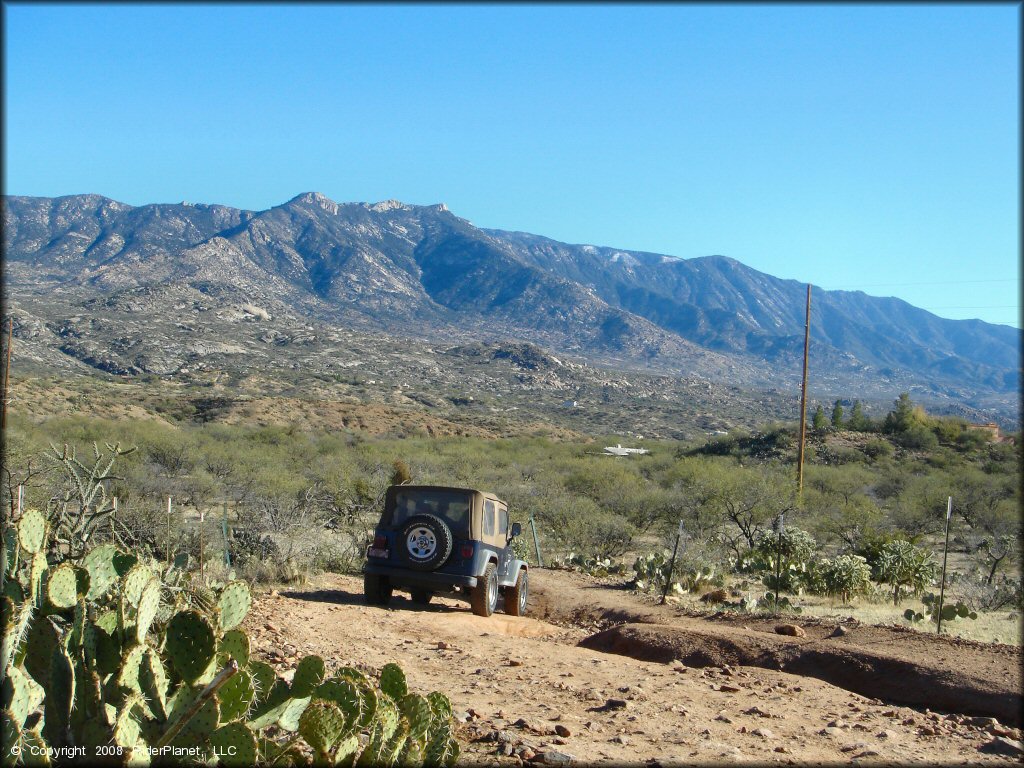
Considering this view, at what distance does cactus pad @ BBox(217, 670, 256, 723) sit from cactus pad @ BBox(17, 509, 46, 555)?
2.22 meters

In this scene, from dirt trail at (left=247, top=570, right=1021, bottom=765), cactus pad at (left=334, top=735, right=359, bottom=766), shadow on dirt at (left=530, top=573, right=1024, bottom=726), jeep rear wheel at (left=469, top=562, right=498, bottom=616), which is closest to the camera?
cactus pad at (left=334, top=735, right=359, bottom=766)

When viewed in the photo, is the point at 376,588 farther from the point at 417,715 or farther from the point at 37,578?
the point at 417,715

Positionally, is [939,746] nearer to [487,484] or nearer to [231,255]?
[487,484]

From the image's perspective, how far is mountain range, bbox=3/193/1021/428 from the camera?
8850cm

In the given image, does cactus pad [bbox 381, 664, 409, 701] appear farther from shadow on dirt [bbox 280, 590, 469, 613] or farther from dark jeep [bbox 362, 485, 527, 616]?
shadow on dirt [bbox 280, 590, 469, 613]

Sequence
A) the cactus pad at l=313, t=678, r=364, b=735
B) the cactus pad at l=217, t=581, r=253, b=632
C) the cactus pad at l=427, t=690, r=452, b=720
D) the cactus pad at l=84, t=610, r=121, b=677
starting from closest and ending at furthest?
1. the cactus pad at l=313, t=678, r=364, b=735
2. the cactus pad at l=84, t=610, r=121, b=677
3. the cactus pad at l=427, t=690, r=452, b=720
4. the cactus pad at l=217, t=581, r=253, b=632

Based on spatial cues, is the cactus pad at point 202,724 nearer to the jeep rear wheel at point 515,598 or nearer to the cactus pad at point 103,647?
the cactus pad at point 103,647

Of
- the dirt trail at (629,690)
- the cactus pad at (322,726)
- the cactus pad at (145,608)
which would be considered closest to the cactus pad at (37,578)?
the cactus pad at (145,608)

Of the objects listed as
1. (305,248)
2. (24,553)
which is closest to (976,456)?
(24,553)

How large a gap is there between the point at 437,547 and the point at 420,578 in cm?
53

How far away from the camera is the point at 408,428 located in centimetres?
5206

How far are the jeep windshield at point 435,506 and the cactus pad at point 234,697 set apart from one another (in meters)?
7.48

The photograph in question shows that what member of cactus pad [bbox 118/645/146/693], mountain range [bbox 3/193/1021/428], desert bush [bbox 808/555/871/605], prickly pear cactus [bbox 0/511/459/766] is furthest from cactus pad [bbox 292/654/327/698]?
mountain range [bbox 3/193/1021/428]

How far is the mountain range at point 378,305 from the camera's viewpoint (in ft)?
290
